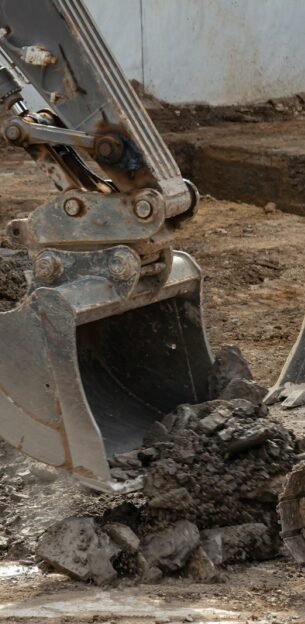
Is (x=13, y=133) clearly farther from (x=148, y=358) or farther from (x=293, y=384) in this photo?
(x=293, y=384)

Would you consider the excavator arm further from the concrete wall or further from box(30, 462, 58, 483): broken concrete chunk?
the concrete wall

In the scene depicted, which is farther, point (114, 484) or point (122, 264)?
point (122, 264)

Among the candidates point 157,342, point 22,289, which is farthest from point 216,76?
point 157,342

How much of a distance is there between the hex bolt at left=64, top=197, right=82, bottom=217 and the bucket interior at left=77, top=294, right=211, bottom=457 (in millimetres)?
728

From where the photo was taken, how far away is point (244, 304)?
9062 mm

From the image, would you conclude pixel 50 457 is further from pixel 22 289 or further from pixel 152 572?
pixel 22 289

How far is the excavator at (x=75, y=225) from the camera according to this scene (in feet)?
15.5

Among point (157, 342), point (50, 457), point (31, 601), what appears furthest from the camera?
point (157, 342)

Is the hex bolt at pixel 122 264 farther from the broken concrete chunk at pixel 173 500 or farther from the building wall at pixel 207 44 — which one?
the building wall at pixel 207 44

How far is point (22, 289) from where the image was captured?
7852 mm

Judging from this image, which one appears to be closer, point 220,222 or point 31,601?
point 31,601

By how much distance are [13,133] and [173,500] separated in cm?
148

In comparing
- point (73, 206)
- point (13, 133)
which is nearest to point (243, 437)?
point (73, 206)

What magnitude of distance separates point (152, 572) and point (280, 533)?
1.54ft
